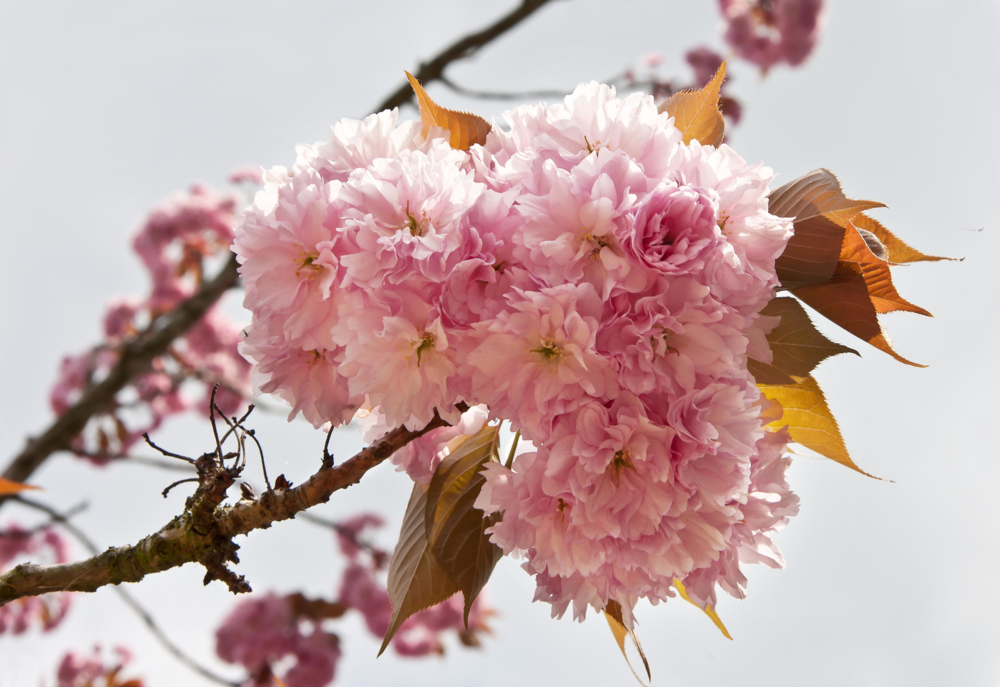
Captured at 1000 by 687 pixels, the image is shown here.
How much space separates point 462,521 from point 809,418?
0.32 meters

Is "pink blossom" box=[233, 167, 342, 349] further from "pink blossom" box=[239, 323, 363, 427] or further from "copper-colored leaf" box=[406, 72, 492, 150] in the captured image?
"copper-colored leaf" box=[406, 72, 492, 150]

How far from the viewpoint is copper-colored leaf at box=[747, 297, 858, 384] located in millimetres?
541

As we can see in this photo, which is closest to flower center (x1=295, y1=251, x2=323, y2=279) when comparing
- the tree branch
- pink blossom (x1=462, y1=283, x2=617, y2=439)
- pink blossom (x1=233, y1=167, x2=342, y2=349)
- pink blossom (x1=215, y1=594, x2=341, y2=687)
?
pink blossom (x1=233, y1=167, x2=342, y2=349)

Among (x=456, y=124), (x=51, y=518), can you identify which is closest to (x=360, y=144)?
(x=456, y=124)

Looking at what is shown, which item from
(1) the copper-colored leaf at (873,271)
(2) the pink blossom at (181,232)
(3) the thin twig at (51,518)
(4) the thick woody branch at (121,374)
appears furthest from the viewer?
(2) the pink blossom at (181,232)

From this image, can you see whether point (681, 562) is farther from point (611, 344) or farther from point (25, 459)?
point (25, 459)

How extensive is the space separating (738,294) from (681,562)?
19 cm

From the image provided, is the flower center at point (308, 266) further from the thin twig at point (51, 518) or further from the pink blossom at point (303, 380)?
the thin twig at point (51, 518)

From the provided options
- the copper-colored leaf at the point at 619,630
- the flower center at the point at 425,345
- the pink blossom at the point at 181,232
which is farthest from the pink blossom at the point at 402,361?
Answer: the pink blossom at the point at 181,232

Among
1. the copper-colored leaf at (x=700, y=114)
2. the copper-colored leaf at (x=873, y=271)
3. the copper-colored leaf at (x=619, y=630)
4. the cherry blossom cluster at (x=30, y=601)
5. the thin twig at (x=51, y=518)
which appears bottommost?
the copper-colored leaf at (x=619, y=630)

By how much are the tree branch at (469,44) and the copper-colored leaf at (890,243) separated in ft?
6.49

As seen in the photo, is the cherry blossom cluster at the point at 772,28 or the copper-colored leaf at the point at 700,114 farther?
the cherry blossom cluster at the point at 772,28

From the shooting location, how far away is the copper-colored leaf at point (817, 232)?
0.52 meters

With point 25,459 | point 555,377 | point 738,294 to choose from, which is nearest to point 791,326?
point 738,294
